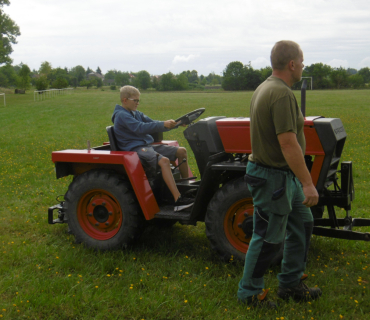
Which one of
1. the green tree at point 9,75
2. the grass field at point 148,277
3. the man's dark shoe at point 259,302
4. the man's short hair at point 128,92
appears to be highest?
the green tree at point 9,75

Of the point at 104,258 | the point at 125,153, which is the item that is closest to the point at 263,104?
the point at 125,153

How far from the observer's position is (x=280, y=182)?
297 cm

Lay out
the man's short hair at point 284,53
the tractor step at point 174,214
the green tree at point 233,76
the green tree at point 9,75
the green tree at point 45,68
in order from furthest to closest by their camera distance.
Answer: the green tree at point 45,68 → the green tree at point 9,75 → the green tree at point 233,76 → the tractor step at point 174,214 → the man's short hair at point 284,53

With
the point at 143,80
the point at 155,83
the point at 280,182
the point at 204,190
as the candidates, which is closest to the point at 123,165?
the point at 204,190

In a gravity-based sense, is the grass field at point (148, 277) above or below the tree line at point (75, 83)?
below

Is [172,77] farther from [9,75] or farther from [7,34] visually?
[7,34]

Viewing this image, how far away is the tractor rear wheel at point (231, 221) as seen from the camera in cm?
379

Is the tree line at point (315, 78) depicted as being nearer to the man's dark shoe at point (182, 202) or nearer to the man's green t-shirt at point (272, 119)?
the man's dark shoe at point (182, 202)

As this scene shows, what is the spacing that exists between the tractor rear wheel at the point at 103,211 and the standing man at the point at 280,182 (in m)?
1.48

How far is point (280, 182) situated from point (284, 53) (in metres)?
0.88

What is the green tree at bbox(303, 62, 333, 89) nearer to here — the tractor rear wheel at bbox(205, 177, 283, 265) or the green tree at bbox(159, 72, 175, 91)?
the green tree at bbox(159, 72, 175, 91)

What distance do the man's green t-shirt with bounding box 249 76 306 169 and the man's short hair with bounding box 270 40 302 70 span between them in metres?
0.10

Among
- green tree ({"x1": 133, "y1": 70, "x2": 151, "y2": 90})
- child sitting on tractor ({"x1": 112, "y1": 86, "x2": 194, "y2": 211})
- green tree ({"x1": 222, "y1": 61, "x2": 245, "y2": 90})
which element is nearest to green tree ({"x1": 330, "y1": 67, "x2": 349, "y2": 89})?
green tree ({"x1": 222, "y1": 61, "x2": 245, "y2": 90})

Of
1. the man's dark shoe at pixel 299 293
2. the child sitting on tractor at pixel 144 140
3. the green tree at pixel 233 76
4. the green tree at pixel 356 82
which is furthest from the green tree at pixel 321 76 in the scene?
the man's dark shoe at pixel 299 293
